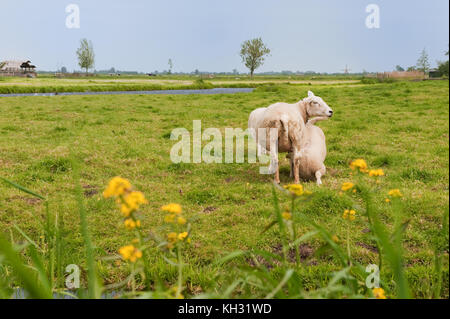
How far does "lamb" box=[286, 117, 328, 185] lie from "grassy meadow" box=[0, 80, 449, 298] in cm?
29

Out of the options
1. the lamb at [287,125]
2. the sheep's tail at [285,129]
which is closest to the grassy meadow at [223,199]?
the lamb at [287,125]

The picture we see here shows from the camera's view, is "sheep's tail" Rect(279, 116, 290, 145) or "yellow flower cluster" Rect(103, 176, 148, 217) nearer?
"yellow flower cluster" Rect(103, 176, 148, 217)

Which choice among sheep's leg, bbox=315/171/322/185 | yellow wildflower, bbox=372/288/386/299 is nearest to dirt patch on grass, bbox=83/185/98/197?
sheep's leg, bbox=315/171/322/185

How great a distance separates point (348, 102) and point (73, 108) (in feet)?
49.4

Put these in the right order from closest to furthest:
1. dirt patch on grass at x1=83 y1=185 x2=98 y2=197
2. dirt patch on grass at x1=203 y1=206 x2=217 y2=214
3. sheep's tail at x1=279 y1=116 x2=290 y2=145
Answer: dirt patch on grass at x1=203 y1=206 x2=217 y2=214 → sheep's tail at x1=279 y1=116 x2=290 y2=145 → dirt patch on grass at x1=83 y1=185 x2=98 y2=197

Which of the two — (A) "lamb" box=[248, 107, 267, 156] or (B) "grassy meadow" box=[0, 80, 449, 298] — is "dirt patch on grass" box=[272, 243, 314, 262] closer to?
(B) "grassy meadow" box=[0, 80, 449, 298]

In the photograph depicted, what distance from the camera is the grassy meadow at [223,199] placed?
369 cm

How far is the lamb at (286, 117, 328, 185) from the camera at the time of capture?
282 inches

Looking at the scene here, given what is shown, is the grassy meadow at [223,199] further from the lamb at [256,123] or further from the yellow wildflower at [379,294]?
the lamb at [256,123]

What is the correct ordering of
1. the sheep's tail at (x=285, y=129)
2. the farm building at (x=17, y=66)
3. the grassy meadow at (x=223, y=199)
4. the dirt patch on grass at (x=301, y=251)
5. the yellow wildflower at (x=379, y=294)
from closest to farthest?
1. the yellow wildflower at (x=379, y=294)
2. the grassy meadow at (x=223, y=199)
3. the dirt patch on grass at (x=301, y=251)
4. the sheep's tail at (x=285, y=129)
5. the farm building at (x=17, y=66)

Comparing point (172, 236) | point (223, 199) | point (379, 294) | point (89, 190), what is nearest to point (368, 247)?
point (223, 199)

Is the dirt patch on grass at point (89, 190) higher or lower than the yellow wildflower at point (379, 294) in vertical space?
lower

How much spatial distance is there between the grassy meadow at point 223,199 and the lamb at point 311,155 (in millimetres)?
286

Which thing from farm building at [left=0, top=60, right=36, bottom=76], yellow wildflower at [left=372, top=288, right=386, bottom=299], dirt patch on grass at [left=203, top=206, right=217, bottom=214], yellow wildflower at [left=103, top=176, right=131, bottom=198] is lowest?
dirt patch on grass at [left=203, top=206, right=217, bottom=214]
